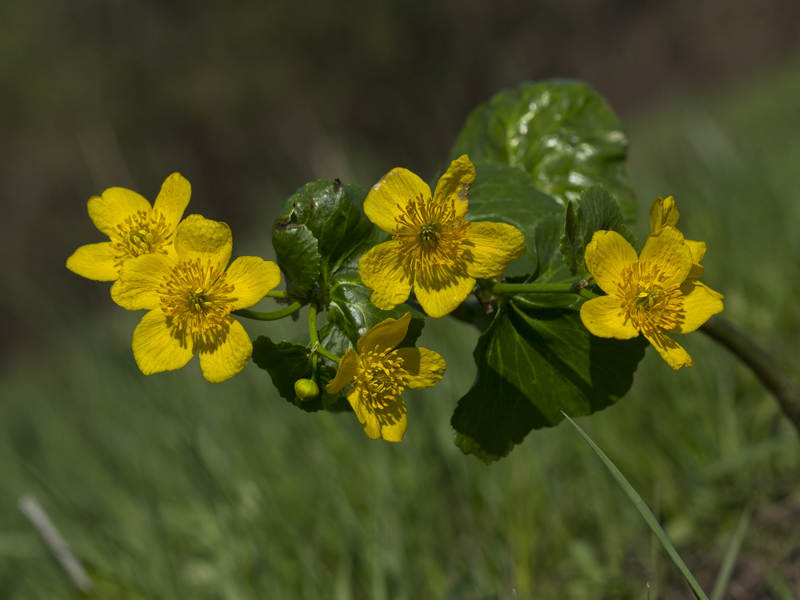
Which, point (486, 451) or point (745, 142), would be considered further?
point (745, 142)

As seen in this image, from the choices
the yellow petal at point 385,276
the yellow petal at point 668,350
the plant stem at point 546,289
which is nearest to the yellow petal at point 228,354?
the yellow petal at point 385,276

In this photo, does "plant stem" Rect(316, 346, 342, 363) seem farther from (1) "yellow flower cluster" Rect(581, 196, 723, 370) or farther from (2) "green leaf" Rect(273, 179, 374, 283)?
(1) "yellow flower cluster" Rect(581, 196, 723, 370)

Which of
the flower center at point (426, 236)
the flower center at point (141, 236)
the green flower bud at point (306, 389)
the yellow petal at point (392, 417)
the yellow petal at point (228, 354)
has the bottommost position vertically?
the yellow petal at point (392, 417)

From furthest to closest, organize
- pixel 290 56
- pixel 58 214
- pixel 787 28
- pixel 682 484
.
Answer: pixel 787 28
pixel 290 56
pixel 58 214
pixel 682 484

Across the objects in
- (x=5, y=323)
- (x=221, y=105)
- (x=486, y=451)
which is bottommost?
(x=5, y=323)

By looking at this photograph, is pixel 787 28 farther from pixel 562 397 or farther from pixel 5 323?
pixel 5 323

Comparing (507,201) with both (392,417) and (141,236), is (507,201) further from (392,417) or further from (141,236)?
(141,236)

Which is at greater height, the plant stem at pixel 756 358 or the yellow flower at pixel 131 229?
the yellow flower at pixel 131 229

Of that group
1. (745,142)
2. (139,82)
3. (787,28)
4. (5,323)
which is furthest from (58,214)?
(787,28)

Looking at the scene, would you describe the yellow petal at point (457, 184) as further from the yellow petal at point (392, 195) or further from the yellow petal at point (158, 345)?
the yellow petal at point (158, 345)
